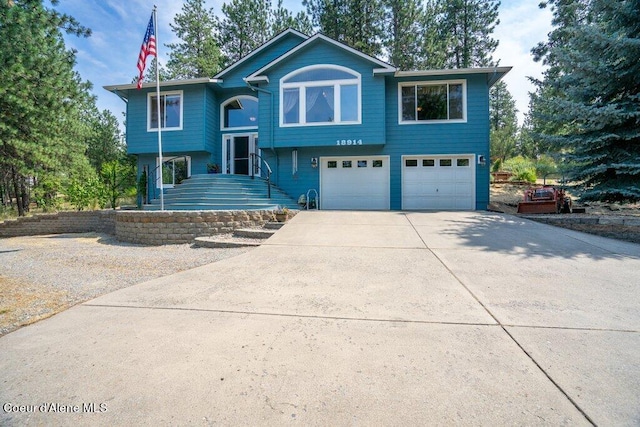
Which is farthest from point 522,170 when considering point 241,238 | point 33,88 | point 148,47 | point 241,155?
point 33,88

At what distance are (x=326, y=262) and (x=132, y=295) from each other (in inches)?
105

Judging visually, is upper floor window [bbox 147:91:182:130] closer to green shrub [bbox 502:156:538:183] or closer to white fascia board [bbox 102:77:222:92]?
white fascia board [bbox 102:77:222:92]

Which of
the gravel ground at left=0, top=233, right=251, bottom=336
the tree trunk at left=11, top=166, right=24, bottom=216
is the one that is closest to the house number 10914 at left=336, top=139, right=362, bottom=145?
the gravel ground at left=0, top=233, right=251, bottom=336

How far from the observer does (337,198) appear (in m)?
12.3

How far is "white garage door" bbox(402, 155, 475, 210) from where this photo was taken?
38.5ft

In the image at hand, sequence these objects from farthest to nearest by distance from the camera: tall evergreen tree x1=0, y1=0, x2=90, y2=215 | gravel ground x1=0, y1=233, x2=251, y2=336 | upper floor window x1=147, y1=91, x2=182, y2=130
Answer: upper floor window x1=147, y1=91, x2=182, y2=130 < tall evergreen tree x1=0, y1=0, x2=90, y2=215 < gravel ground x1=0, y1=233, x2=251, y2=336

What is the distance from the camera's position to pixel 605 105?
8688 millimetres

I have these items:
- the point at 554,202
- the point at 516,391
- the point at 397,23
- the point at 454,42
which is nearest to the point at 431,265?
the point at 516,391

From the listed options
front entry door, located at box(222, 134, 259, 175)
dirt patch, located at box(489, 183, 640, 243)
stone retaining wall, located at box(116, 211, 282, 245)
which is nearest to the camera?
dirt patch, located at box(489, 183, 640, 243)

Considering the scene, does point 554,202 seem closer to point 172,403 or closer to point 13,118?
point 172,403

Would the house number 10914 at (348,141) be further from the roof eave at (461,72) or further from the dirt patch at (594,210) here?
the dirt patch at (594,210)

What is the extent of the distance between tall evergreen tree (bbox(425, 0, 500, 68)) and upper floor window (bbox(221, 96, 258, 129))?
597 inches

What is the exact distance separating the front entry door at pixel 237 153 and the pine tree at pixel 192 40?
41.9 feet

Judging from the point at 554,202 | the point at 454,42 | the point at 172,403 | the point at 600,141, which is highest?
the point at 454,42
